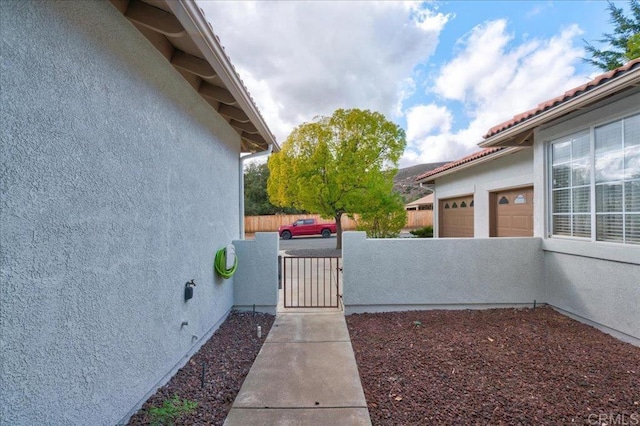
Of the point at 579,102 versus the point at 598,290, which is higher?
the point at 579,102

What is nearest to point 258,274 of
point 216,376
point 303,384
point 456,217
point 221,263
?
point 221,263

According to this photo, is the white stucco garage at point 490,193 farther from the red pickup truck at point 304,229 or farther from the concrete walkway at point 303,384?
the red pickup truck at point 304,229

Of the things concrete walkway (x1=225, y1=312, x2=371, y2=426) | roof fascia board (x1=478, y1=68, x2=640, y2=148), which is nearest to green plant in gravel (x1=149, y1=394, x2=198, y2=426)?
concrete walkway (x1=225, y1=312, x2=371, y2=426)

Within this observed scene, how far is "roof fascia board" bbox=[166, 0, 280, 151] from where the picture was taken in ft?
8.12

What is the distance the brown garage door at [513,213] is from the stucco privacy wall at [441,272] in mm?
1634

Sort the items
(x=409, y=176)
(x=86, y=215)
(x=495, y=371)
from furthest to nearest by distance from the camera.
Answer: (x=409, y=176) → (x=495, y=371) → (x=86, y=215)

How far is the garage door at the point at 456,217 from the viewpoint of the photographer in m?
9.91

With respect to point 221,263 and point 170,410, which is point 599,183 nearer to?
point 221,263

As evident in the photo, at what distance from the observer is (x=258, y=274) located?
18.8 ft

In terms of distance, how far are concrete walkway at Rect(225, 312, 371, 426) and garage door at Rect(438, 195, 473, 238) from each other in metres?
6.94

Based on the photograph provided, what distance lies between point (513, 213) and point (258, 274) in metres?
6.41

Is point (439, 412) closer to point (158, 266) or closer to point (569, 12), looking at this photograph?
point (158, 266)

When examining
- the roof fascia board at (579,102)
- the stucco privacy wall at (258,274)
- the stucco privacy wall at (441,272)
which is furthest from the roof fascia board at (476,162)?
the stucco privacy wall at (258,274)

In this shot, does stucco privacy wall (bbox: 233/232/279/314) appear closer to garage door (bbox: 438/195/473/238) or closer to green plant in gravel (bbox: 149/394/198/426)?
green plant in gravel (bbox: 149/394/198/426)
